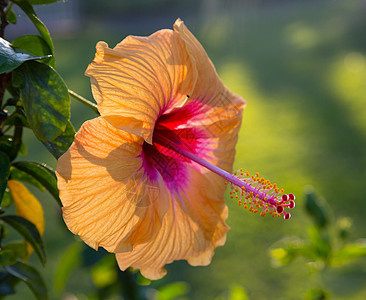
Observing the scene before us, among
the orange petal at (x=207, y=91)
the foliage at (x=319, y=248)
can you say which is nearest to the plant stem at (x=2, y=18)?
the orange petal at (x=207, y=91)

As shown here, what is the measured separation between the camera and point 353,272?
1456 mm

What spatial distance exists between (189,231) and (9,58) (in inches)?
19.4

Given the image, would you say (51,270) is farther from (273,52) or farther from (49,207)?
(273,52)

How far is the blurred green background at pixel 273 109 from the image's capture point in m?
2.93

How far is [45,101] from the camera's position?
83cm

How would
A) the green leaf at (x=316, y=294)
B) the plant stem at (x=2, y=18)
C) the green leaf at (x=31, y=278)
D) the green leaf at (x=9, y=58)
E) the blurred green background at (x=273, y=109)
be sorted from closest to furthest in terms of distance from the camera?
the green leaf at (x=9, y=58) → the plant stem at (x=2, y=18) → the green leaf at (x=31, y=278) → the green leaf at (x=316, y=294) → the blurred green background at (x=273, y=109)

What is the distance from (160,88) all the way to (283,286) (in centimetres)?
222

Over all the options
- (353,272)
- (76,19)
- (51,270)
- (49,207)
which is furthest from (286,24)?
(353,272)

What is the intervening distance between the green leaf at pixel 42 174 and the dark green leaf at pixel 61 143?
0.14 m

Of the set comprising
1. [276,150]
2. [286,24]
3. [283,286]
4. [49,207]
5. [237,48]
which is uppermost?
[286,24]

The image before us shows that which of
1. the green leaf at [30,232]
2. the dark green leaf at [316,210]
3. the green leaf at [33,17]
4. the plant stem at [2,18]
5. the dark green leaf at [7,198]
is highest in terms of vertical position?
the dark green leaf at [316,210]

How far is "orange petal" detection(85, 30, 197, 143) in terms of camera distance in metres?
0.82

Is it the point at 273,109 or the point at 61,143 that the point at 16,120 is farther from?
the point at 273,109

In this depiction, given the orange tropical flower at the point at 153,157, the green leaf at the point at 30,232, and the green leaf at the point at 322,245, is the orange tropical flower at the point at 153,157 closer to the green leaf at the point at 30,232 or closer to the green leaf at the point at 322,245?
the green leaf at the point at 30,232
